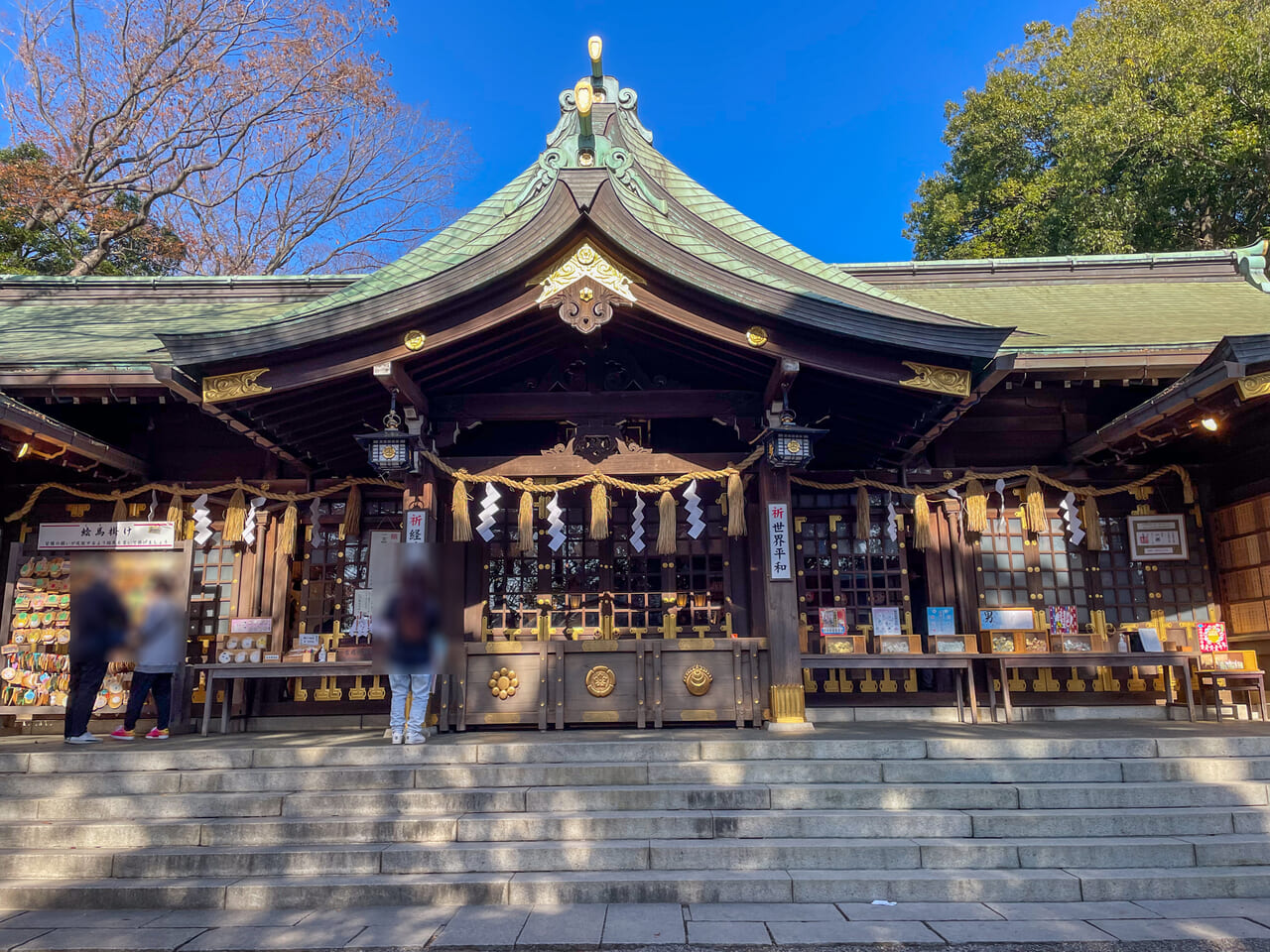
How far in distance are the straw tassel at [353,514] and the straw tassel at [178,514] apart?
6.52 feet

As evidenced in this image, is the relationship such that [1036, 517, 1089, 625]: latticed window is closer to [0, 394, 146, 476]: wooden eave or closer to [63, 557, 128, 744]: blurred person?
[63, 557, 128, 744]: blurred person

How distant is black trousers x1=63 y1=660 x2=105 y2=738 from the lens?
830cm

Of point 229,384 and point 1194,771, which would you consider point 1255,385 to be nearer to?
point 1194,771

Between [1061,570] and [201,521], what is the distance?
10605 millimetres

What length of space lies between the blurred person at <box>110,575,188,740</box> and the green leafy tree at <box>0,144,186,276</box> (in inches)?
621

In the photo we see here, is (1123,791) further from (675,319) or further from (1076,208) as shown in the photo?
(1076,208)

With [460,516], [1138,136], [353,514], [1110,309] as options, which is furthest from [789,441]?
[1138,136]

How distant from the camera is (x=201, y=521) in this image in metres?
10.3

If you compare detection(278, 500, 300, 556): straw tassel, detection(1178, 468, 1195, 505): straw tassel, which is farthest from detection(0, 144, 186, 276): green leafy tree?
detection(1178, 468, 1195, 505): straw tassel

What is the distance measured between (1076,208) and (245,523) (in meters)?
20.4

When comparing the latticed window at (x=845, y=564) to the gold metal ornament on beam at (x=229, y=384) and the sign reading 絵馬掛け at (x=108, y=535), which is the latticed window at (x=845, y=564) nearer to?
the gold metal ornament on beam at (x=229, y=384)

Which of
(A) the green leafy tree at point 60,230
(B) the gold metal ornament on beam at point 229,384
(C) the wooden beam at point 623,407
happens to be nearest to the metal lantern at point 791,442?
(C) the wooden beam at point 623,407

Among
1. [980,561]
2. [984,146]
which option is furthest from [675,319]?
[984,146]

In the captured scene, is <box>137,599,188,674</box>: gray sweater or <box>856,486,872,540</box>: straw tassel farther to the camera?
<box>856,486,872,540</box>: straw tassel
